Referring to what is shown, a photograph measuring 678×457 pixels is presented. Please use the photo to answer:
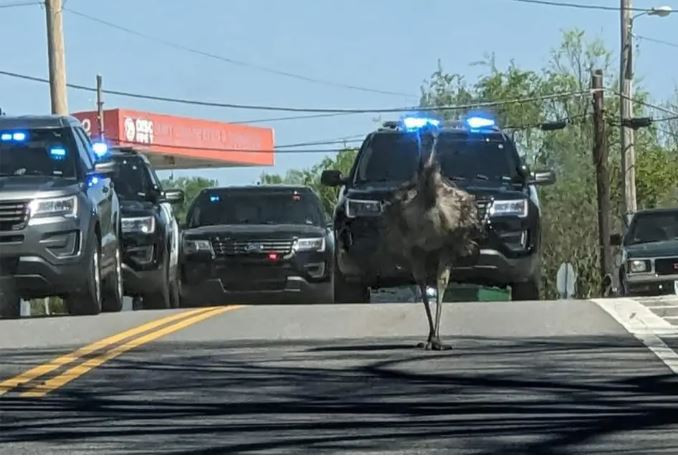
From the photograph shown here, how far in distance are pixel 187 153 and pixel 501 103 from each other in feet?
39.9

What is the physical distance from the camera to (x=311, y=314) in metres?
15.0

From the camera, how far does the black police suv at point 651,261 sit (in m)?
24.2

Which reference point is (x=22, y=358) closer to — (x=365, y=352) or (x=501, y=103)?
(x=365, y=352)

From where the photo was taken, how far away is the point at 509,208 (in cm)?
1675

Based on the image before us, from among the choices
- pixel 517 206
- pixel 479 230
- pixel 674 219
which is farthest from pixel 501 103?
pixel 479 230

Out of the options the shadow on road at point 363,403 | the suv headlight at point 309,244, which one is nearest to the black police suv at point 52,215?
the suv headlight at point 309,244

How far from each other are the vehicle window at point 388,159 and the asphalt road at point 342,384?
2849mm

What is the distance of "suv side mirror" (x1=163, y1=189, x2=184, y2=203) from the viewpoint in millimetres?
20727

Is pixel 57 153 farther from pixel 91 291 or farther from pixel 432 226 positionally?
pixel 432 226

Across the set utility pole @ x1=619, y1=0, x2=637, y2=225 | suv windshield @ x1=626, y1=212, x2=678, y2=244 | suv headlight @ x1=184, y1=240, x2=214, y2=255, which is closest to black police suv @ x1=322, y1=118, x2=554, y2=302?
suv headlight @ x1=184, y1=240, x2=214, y2=255

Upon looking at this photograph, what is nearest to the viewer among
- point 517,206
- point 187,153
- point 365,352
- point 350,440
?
point 350,440

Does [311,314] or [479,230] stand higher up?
[479,230]

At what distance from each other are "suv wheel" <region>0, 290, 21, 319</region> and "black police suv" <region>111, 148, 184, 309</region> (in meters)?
2.20

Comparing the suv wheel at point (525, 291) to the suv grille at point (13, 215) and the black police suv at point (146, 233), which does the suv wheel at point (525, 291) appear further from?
the suv grille at point (13, 215)
